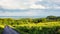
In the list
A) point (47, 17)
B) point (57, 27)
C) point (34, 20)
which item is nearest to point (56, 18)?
point (47, 17)

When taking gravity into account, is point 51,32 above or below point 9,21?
below

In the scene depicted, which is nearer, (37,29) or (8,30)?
(8,30)

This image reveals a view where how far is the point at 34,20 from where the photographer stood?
4.96m

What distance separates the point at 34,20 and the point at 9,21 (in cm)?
83

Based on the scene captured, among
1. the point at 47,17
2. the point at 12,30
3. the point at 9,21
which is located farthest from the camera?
the point at 47,17

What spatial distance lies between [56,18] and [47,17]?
396mm

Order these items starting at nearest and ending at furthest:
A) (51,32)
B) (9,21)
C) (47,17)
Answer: (51,32)
(9,21)
(47,17)

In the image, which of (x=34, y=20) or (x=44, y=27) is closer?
(x=44, y=27)

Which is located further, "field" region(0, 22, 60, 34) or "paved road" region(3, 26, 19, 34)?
"field" region(0, 22, 60, 34)

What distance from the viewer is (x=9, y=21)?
451 centimetres

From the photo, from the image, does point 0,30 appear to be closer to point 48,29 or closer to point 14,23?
point 14,23

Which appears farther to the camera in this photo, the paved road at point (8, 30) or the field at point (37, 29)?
the field at point (37, 29)

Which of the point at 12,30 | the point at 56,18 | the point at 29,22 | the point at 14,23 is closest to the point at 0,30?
the point at 12,30

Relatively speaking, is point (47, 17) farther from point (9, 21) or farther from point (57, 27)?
point (9, 21)
